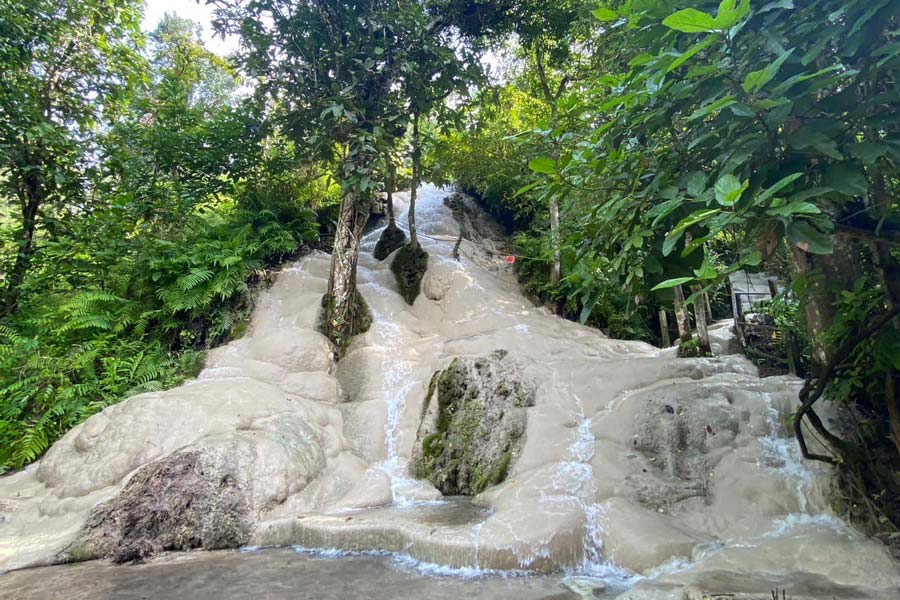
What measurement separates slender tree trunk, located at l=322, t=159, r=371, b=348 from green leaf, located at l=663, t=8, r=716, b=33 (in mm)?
7108

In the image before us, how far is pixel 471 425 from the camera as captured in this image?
6285 mm

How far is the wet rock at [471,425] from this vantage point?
5.80 meters

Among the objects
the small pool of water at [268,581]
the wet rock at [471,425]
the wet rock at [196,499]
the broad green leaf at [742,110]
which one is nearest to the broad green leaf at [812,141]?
the broad green leaf at [742,110]

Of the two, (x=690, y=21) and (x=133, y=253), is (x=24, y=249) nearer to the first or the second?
(x=133, y=253)

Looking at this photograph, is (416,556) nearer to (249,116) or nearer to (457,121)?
(457,121)

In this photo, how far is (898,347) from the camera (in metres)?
2.90

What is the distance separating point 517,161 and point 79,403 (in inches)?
398

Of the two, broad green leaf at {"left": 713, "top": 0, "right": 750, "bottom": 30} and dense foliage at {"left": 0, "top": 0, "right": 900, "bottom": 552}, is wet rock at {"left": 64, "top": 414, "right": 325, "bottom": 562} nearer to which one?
dense foliage at {"left": 0, "top": 0, "right": 900, "bottom": 552}

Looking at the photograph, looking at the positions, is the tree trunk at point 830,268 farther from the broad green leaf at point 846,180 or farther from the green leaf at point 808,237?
the green leaf at point 808,237

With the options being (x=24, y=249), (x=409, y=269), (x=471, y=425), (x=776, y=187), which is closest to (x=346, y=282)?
(x=409, y=269)

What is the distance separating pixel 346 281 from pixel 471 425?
12.6ft

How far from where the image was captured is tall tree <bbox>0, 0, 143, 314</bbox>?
25.1ft

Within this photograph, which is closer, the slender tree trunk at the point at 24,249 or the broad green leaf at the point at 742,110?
the broad green leaf at the point at 742,110

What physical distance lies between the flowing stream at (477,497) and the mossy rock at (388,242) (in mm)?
4243
